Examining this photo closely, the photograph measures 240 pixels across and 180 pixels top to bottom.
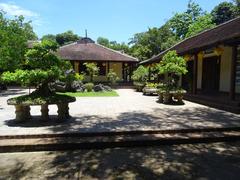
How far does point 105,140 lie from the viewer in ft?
21.0

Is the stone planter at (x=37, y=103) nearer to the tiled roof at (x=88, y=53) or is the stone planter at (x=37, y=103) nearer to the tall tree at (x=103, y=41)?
the tiled roof at (x=88, y=53)

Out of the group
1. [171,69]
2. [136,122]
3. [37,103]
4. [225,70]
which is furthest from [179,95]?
[37,103]

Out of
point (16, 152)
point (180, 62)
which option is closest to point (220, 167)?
point (16, 152)

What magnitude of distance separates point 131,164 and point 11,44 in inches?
738

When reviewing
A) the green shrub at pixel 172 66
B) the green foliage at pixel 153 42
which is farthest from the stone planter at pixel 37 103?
the green foliage at pixel 153 42

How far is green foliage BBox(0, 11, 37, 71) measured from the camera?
19578mm

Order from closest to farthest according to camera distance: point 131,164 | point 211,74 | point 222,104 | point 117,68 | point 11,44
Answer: point 131,164
point 222,104
point 211,74
point 11,44
point 117,68

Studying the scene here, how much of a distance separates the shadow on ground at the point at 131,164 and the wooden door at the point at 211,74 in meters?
10.6

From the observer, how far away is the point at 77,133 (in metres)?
6.78

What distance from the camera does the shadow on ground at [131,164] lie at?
470cm

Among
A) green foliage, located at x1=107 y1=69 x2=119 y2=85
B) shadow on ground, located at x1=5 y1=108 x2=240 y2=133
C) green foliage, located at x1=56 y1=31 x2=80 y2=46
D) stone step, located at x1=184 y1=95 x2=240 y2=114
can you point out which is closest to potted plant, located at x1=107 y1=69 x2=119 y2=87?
green foliage, located at x1=107 y1=69 x2=119 y2=85

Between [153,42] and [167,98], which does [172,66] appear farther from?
[153,42]

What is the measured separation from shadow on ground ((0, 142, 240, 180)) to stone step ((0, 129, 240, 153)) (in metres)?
0.20

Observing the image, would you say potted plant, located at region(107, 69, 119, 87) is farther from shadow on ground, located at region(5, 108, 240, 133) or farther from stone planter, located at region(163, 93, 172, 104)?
shadow on ground, located at region(5, 108, 240, 133)
